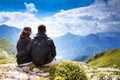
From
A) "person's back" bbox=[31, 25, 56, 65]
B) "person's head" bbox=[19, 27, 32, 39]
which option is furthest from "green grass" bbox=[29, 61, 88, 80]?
"person's head" bbox=[19, 27, 32, 39]

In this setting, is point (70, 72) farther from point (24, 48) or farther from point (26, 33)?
point (24, 48)

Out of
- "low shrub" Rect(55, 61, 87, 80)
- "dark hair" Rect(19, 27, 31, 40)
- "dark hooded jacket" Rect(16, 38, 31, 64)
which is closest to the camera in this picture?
"low shrub" Rect(55, 61, 87, 80)

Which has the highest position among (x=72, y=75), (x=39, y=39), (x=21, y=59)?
(x=39, y=39)

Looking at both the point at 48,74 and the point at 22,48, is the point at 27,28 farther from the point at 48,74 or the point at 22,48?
the point at 48,74

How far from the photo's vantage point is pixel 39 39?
2823 cm

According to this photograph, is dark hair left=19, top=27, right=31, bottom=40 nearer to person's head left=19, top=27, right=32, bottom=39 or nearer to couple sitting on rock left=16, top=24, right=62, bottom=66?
Answer: person's head left=19, top=27, right=32, bottom=39

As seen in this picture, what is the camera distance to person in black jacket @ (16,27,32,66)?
29312 millimetres

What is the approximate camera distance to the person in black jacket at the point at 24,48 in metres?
29.3

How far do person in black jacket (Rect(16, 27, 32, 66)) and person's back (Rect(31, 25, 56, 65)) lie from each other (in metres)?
1.47

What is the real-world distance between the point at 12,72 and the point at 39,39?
4586 millimetres

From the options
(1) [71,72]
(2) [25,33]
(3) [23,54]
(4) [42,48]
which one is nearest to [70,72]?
(1) [71,72]

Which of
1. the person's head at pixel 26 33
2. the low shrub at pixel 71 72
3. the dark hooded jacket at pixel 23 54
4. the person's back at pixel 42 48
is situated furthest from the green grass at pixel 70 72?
the person's head at pixel 26 33

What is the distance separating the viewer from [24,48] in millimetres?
31250

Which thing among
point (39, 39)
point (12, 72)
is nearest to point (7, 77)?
point (12, 72)
